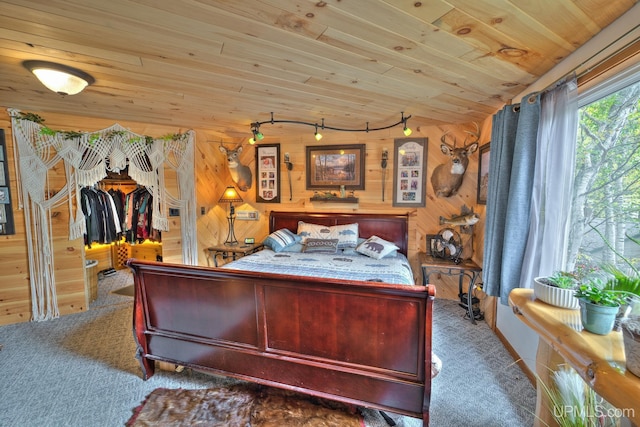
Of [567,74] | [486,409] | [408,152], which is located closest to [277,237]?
[408,152]

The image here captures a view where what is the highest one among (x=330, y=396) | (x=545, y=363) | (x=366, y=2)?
(x=366, y=2)

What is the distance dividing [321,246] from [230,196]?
1.69 metres

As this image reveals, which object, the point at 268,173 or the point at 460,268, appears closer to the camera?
the point at 460,268

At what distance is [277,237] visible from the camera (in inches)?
153

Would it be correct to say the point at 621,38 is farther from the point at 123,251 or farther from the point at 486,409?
the point at 123,251

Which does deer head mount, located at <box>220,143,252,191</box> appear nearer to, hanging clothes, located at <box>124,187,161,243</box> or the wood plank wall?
the wood plank wall

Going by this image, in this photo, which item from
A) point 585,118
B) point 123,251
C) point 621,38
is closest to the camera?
point 621,38

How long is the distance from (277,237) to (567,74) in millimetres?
3309

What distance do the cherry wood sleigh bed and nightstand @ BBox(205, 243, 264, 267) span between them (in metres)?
1.87

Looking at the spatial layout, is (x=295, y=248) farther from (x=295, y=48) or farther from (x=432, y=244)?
(x=295, y=48)

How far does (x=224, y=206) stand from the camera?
4703mm

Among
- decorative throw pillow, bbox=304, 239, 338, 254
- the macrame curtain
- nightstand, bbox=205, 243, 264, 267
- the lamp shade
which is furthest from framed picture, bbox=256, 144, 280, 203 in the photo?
the macrame curtain

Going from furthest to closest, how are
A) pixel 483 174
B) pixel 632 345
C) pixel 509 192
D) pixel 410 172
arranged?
1. pixel 410 172
2. pixel 483 174
3. pixel 509 192
4. pixel 632 345

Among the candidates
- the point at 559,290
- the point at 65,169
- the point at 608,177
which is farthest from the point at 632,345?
the point at 65,169
